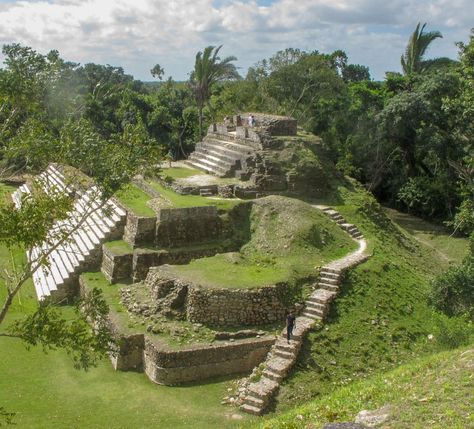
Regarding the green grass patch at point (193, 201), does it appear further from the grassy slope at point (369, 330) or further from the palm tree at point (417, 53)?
the palm tree at point (417, 53)

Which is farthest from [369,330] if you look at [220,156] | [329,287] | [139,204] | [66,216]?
[220,156]

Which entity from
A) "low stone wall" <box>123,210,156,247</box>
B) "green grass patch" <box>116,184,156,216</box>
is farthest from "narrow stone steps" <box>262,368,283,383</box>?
"green grass patch" <box>116,184,156,216</box>

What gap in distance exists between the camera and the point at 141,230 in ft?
50.6

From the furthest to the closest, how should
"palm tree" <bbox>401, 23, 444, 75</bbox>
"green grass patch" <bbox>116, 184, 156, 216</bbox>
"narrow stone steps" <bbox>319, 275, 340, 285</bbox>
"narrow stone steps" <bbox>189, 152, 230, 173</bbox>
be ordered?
1. "palm tree" <bbox>401, 23, 444, 75</bbox>
2. "narrow stone steps" <bbox>189, 152, 230, 173</bbox>
3. "green grass patch" <bbox>116, 184, 156, 216</bbox>
4. "narrow stone steps" <bbox>319, 275, 340, 285</bbox>

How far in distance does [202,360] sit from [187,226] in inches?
192

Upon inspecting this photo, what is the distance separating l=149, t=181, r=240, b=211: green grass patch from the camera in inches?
659

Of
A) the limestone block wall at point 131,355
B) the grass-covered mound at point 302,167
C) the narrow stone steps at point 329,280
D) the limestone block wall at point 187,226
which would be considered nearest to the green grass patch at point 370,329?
the narrow stone steps at point 329,280

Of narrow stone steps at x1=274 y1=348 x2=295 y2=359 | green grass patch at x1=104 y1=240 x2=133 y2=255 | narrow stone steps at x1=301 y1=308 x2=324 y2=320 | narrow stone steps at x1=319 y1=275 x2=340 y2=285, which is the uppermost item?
green grass patch at x1=104 y1=240 x2=133 y2=255

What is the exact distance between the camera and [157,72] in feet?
192

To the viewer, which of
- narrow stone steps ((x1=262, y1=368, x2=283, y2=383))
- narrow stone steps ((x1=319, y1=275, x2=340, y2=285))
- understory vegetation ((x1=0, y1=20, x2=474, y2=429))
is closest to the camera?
understory vegetation ((x1=0, y1=20, x2=474, y2=429))

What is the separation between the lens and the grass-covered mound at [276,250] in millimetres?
13566

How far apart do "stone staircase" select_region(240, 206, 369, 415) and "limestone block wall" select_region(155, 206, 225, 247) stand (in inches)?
140

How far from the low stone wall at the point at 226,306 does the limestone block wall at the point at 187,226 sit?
3.10 metres

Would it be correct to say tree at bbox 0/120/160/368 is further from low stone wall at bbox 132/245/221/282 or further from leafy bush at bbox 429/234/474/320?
leafy bush at bbox 429/234/474/320
